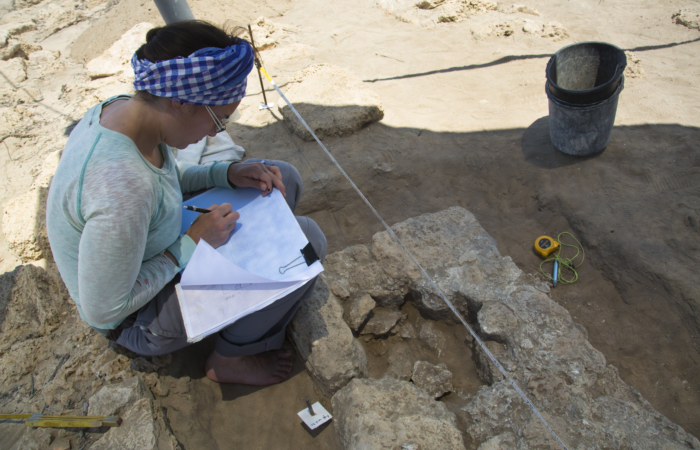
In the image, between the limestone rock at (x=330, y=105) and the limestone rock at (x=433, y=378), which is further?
the limestone rock at (x=330, y=105)

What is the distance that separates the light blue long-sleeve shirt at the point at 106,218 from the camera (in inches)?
50.9

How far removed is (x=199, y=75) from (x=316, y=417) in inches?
62.1

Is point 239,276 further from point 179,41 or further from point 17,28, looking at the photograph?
point 17,28

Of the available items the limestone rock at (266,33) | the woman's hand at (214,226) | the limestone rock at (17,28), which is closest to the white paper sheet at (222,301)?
the woman's hand at (214,226)

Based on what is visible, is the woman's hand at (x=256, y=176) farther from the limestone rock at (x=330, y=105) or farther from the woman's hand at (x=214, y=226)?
the limestone rock at (x=330, y=105)

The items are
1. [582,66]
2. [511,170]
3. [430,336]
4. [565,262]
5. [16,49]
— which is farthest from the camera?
[16,49]

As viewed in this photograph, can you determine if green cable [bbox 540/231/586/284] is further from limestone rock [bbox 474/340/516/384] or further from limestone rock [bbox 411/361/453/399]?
limestone rock [bbox 411/361/453/399]

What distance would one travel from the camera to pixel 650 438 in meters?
1.61

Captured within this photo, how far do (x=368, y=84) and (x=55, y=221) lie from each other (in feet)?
12.9

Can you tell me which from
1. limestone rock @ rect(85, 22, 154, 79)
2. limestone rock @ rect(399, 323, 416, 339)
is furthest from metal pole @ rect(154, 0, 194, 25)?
limestone rock @ rect(399, 323, 416, 339)

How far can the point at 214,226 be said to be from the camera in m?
1.73

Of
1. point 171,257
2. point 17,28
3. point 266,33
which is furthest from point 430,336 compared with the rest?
Result: point 17,28

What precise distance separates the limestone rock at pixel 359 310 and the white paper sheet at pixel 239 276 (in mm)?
705

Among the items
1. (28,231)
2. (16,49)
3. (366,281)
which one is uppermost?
(16,49)
